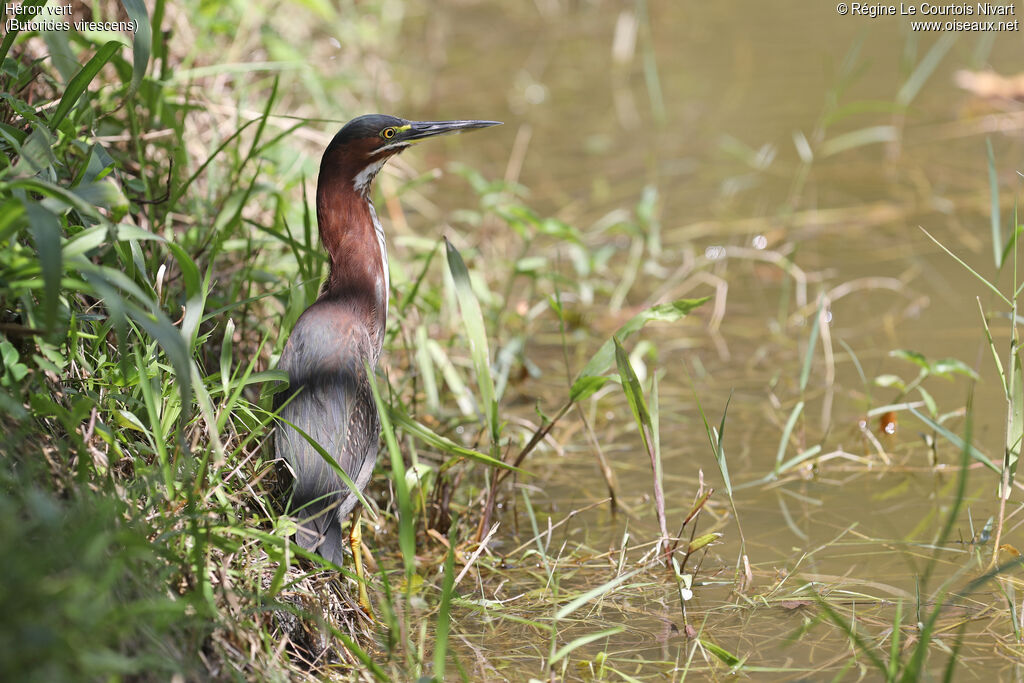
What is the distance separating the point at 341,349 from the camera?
10.3 ft

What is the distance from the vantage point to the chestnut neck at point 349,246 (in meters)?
3.33

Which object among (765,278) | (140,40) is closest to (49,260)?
(140,40)

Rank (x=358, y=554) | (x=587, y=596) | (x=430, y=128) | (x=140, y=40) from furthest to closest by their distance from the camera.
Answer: (x=430, y=128) < (x=358, y=554) < (x=140, y=40) < (x=587, y=596)

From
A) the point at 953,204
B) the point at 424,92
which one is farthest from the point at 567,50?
the point at 953,204

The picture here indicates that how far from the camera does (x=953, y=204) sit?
5.75 meters

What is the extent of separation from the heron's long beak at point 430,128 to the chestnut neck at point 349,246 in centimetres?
21

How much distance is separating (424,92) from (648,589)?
5.82 meters

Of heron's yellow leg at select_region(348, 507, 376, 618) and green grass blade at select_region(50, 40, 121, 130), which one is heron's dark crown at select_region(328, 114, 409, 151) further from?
heron's yellow leg at select_region(348, 507, 376, 618)

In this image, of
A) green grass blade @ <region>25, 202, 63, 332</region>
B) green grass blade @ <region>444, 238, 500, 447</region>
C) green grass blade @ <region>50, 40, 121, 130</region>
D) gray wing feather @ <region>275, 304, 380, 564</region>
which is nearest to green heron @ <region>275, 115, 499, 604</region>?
gray wing feather @ <region>275, 304, 380, 564</region>

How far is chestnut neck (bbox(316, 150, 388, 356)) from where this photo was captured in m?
3.33

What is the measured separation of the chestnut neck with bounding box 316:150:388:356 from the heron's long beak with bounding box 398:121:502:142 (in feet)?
0.68

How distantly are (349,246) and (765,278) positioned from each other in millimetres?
2844

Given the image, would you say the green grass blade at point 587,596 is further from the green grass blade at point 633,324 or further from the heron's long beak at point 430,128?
the heron's long beak at point 430,128

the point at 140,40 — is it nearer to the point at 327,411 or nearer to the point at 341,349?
the point at 341,349
